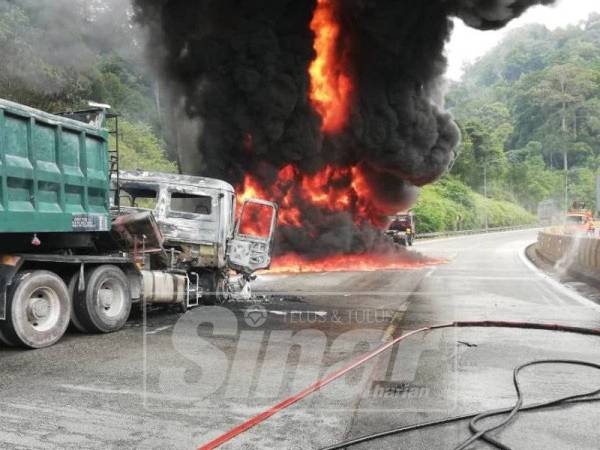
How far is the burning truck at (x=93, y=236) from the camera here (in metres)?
6.88

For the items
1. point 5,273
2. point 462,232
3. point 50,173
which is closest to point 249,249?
point 50,173

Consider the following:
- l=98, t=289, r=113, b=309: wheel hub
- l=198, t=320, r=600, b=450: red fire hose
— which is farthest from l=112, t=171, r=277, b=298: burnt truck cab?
l=198, t=320, r=600, b=450: red fire hose

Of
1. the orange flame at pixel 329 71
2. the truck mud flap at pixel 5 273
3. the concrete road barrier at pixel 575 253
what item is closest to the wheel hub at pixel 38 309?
the truck mud flap at pixel 5 273

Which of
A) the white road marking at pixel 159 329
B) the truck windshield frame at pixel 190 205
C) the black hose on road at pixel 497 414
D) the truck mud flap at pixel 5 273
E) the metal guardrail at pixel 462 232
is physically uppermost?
the truck windshield frame at pixel 190 205

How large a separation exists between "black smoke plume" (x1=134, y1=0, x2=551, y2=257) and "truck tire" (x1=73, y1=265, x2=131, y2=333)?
46.4ft

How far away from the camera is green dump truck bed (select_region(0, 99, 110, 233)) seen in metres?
→ 6.70

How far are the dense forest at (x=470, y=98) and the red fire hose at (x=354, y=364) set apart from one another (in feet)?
55.1

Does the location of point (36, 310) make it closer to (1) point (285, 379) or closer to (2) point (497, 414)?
(1) point (285, 379)

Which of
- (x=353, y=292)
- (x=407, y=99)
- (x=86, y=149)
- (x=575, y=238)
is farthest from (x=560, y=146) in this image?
(x=86, y=149)

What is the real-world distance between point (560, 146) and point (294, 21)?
76.5 metres

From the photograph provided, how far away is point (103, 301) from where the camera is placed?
8.20 metres

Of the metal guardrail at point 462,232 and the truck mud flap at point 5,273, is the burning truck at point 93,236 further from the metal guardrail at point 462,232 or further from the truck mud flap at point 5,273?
the metal guardrail at point 462,232

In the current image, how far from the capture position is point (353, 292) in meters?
13.1

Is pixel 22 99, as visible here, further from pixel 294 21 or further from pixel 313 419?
pixel 313 419
